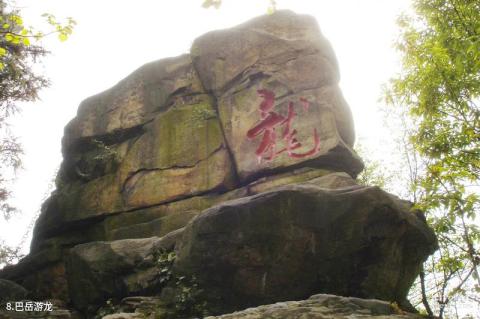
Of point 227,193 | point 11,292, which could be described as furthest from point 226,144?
point 11,292

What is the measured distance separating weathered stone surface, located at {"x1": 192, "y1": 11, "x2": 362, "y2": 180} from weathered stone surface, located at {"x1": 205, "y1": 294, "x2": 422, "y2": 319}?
435 centimetres

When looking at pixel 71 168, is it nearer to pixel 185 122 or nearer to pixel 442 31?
pixel 185 122

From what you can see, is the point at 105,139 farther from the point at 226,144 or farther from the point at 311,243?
the point at 311,243

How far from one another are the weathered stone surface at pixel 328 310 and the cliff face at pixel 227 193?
1581mm

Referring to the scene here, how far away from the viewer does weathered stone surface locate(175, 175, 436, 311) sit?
679 centimetres

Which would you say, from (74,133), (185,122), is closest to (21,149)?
(74,133)

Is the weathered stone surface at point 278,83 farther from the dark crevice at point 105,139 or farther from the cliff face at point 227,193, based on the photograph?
the dark crevice at point 105,139

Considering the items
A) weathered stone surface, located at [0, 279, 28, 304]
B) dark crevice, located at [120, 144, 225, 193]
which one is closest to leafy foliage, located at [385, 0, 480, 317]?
dark crevice, located at [120, 144, 225, 193]

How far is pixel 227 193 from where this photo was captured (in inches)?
386

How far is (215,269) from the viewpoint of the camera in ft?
23.4

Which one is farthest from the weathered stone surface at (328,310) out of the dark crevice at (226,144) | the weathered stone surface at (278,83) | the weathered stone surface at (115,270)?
the dark crevice at (226,144)

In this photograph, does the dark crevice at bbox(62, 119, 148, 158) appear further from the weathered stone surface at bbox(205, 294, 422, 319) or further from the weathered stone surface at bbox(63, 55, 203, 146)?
the weathered stone surface at bbox(205, 294, 422, 319)

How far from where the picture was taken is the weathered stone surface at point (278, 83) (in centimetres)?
942

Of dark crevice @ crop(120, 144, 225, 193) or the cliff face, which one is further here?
dark crevice @ crop(120, 144, 225, 193)
